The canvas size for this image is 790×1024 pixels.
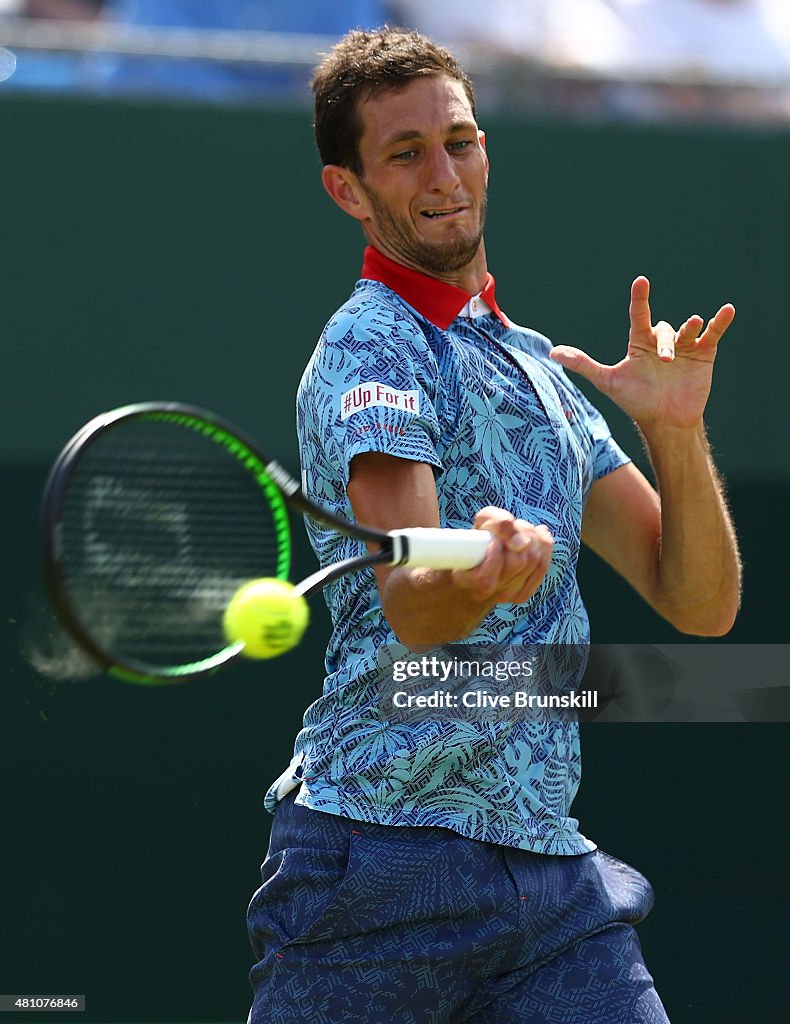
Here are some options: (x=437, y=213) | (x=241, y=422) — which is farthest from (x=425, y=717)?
(x=241, y=422)

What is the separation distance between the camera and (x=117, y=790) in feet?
12.1

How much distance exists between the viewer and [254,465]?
214 centimetres

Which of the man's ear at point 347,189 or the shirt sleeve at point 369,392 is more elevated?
the man's ear at point 347,189

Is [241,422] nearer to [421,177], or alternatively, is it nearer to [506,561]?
[421,177]

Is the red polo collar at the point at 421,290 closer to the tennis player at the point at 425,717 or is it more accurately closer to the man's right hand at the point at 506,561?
the tennis player at the point at 425,717

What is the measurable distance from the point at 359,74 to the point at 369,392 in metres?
0.62

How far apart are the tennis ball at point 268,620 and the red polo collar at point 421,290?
1.98ft

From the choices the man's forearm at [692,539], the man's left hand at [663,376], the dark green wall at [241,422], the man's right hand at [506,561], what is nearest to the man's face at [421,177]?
the man's left hand at [663,376]

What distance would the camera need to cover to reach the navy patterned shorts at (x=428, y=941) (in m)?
2.30

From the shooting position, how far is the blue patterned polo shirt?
228 cm

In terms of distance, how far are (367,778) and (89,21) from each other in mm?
2861

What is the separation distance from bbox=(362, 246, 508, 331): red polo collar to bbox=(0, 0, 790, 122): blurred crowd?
157 cm

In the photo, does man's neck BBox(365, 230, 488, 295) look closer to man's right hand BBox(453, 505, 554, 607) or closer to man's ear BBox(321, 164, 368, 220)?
man's ear BBox(321, 164, 368, 220)

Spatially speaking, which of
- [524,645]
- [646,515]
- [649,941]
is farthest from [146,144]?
[649,941]
